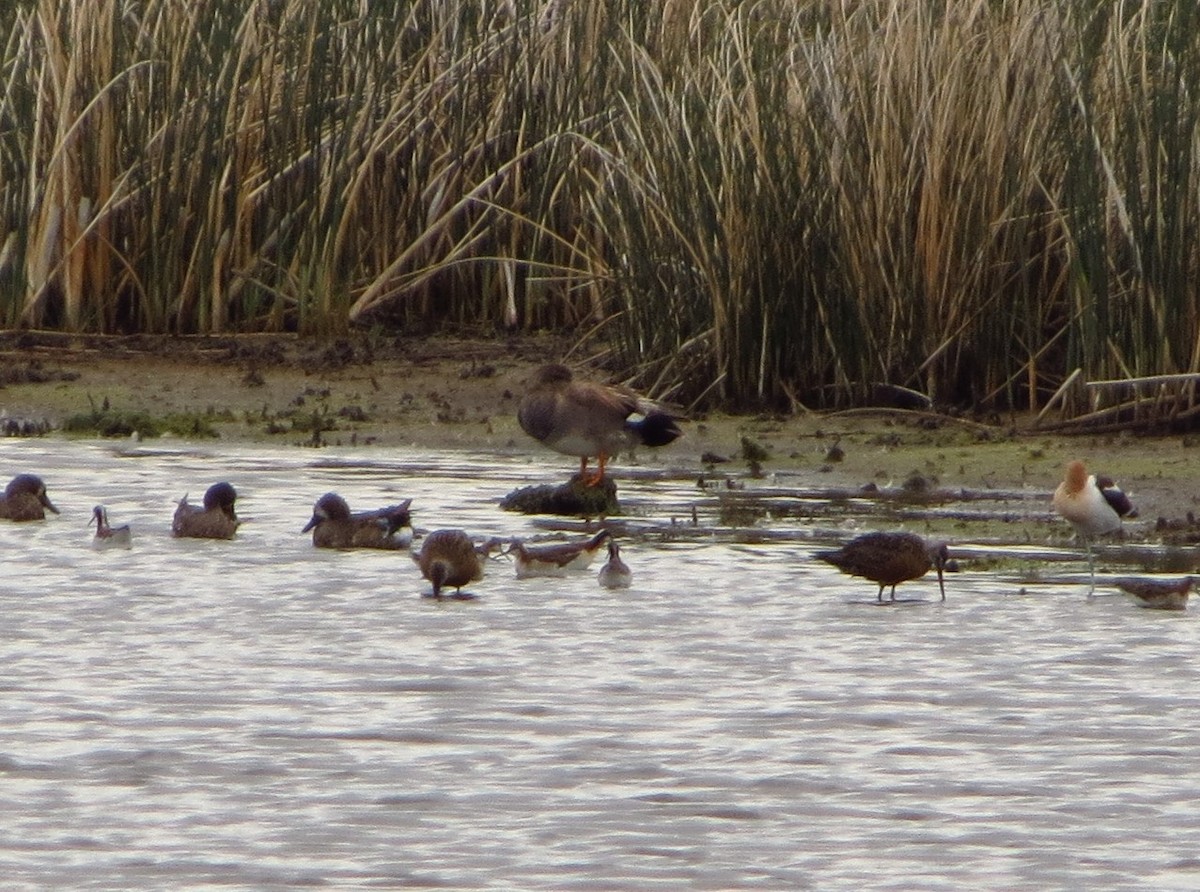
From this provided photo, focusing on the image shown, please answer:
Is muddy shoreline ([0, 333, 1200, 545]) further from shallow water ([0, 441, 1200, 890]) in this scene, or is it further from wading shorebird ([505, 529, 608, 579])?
shallow water ([0, 441, 1200, 890])

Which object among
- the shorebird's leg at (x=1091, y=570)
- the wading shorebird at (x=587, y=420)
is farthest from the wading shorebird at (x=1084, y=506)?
the wading shorebird at (x=587, y=420)

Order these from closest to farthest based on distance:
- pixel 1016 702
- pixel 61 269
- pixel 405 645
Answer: pixel 1016 702 → pixel 405 645 → pixel 61 269

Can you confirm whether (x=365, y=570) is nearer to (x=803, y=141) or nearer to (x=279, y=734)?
(x=279, y=734)

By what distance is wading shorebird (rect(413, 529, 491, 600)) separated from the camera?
7906mm

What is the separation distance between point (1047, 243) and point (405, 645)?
15.9 feet

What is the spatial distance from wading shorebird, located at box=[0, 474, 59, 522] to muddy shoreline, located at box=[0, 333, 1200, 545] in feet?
4.56

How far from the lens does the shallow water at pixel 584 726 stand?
192 inches

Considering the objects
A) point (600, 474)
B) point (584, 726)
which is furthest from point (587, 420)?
point (584, 726)

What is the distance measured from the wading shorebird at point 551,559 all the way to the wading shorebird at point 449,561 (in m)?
0.29

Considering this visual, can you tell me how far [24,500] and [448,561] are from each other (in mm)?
2156

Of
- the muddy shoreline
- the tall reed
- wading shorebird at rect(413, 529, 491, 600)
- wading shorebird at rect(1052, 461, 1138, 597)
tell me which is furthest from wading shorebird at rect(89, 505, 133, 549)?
the tall reed

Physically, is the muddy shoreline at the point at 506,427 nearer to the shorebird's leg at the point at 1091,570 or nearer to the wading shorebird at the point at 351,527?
the shorebird's leg at the point at 1091,570

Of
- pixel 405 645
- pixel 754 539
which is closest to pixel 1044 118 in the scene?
pixel 754 539

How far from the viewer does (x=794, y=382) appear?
37.8ft
